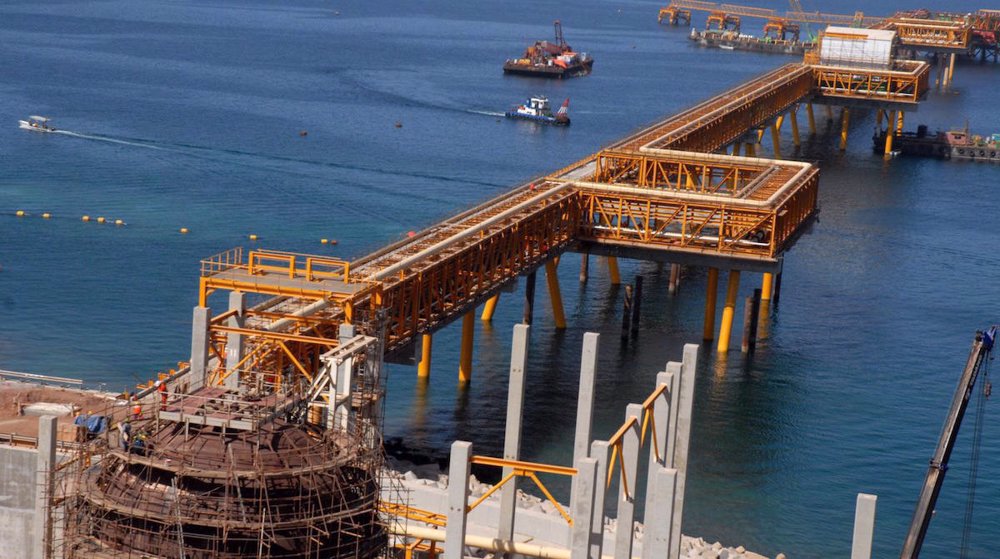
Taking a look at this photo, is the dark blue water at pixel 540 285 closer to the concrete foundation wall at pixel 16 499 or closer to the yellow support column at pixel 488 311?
the yellow support column at pixel 488 311

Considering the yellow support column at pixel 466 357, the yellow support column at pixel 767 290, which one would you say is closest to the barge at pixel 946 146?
the yellow support column at pixel 767 290

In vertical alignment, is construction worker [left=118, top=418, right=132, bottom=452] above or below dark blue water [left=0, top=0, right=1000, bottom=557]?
above

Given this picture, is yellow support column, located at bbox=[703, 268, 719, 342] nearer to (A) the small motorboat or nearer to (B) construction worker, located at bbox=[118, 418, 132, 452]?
(B) construction worker, located at bbox=[118, 418, 132, 452]

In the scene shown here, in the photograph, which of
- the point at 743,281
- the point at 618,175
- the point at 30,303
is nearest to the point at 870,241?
the point at 743,281

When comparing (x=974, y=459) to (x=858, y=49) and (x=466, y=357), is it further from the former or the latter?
(x=858, y=49)

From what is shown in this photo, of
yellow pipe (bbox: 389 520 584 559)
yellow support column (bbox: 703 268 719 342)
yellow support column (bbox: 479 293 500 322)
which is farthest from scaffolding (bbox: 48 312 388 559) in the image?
yellow support column (bbox: 479 293 500 322)

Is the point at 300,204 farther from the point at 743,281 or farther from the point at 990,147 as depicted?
the point at 990,147
